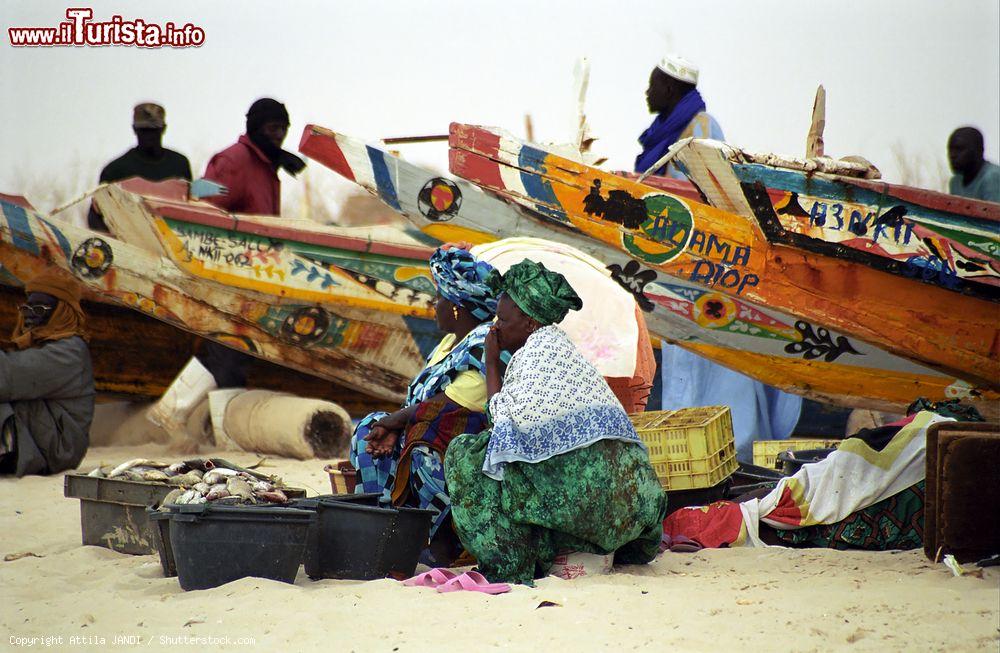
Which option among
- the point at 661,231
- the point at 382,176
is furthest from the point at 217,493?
the point at 382,176

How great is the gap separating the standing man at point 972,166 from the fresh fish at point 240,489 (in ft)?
18.7

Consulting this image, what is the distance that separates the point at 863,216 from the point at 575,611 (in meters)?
4.05

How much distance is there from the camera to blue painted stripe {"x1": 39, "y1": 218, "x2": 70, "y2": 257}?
26.0 feet

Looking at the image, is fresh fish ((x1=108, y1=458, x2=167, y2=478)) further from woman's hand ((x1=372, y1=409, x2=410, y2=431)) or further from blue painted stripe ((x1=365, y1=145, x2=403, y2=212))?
blue painted stripe ((x1=365, y1=145, x2=403, y2=212))

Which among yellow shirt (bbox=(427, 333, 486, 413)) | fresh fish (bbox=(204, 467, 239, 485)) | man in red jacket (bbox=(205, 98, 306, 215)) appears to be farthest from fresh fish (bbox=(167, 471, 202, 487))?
man in red jacket (bbox=(205, 98, 306, 215))

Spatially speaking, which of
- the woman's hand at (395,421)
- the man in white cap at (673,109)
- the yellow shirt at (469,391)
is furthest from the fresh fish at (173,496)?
the man in white cap at (673,109)

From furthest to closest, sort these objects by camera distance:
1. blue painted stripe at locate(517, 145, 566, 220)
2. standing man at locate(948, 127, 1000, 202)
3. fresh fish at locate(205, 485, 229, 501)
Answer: standing man at locate(948, 127, 1000, 202)
blue painted stripe at locate(517, 145, 566, 220)
fresh fish at locate(205, 485, 229, 501)

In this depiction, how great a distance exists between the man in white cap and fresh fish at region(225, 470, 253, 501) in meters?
4.56

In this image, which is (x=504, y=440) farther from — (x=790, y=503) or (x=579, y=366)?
(x=790, y=503)

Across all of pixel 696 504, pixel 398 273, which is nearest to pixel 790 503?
pixel 696 504

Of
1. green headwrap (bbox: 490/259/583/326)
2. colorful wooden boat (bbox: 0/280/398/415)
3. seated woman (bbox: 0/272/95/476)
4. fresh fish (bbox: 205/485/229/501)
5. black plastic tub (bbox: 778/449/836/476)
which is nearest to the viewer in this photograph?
green headwrap (bbox: 490/259/583/326)

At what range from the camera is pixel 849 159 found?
7359mm

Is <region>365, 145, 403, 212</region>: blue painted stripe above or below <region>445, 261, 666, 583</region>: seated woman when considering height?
above

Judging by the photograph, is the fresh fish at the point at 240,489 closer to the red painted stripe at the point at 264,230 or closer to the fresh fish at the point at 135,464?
the fresh fish at the point at 135,464
